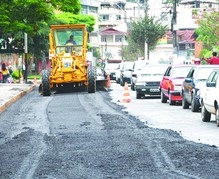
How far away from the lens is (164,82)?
34250 millimetres

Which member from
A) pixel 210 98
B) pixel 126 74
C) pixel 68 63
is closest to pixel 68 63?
pixel 68 63

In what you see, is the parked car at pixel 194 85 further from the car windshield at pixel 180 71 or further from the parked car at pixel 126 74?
the parked car at pixel 126 74

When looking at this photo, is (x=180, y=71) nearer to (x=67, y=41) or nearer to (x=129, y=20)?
(x=67, y=41)

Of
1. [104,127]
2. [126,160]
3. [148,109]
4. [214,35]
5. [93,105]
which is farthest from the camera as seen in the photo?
[214,35]

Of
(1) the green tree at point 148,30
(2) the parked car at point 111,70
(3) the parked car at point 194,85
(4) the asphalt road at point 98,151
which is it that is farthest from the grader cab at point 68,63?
(1) the green tree at point 148,30

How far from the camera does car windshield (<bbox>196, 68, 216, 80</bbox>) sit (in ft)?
94.7

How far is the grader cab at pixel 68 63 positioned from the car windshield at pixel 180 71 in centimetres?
829

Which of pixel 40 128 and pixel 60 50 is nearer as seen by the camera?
pixel 40 128

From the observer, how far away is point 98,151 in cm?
1485

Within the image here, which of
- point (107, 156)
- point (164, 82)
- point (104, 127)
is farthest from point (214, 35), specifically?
point (107, 156)

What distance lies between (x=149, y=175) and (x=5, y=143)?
5965 mm

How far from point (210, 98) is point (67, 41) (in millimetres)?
21871

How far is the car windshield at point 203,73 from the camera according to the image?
2888 cm

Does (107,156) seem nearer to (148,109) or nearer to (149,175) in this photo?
(149,175)
